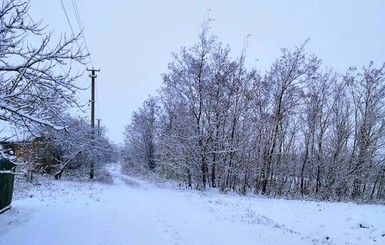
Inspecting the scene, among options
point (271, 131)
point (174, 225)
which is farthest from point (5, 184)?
point (271, 131)

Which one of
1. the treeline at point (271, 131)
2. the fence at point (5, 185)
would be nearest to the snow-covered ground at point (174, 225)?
the fence at point (5, 185)

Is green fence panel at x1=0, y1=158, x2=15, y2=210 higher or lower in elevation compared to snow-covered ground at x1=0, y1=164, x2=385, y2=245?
higher

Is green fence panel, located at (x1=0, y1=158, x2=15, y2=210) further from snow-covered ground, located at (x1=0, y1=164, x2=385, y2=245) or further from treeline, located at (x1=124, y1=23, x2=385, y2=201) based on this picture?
treeline, located at (x1=124, y1=23, x2=385, y2=201)

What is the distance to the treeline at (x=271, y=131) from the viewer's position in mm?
30281

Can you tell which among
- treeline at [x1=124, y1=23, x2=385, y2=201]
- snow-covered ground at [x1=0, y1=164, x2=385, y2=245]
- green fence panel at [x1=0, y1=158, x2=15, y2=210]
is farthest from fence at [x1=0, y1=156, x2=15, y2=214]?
treeline at [x1=124, y1=23, x2=385, y2=201]

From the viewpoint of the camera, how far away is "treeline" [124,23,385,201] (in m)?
30.3

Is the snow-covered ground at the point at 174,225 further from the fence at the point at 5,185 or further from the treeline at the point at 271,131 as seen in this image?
the treeline at the point at 271,131

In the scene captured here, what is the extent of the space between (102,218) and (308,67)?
24.8 m

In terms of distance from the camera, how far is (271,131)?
1299 inches

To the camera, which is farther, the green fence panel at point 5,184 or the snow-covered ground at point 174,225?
the green fence panel at point 5,184

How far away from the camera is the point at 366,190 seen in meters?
37.3

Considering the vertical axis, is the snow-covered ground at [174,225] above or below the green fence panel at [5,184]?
below

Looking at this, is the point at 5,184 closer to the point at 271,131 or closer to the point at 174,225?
the point at 174,225

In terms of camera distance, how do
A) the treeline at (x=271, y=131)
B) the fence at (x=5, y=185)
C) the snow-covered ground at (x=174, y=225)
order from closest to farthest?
the snow-covered ground at (x=174, y=225) < the fence at (x=5, y=185) < the treeline at (x=271, y=131)
